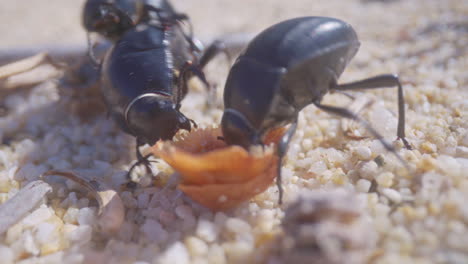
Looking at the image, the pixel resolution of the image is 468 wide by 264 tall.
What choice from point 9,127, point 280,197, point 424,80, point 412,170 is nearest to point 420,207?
point 412,170

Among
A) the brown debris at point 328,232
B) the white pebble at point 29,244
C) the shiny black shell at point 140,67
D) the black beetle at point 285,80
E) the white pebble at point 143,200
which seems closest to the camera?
the brown debris at point 328,232

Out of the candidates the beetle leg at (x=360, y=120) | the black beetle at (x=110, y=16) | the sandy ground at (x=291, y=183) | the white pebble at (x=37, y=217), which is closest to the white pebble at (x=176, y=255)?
the sandy ground at (x=291, y=183)

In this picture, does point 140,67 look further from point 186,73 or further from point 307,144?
point 307,144

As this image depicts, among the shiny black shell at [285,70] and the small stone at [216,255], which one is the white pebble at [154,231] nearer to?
the small stone at [216,255]

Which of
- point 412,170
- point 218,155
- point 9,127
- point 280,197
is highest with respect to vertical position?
point 218,155

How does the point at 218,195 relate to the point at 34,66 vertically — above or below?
above

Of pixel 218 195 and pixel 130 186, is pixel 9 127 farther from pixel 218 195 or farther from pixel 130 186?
pixel 218 195

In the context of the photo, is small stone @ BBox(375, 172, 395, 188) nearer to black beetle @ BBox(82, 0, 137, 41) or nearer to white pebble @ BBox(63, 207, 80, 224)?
white pebble @ BBox(63, 207, 80, 224)

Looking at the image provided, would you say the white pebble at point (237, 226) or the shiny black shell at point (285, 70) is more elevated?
the shiny black shell at point (285, 70)
